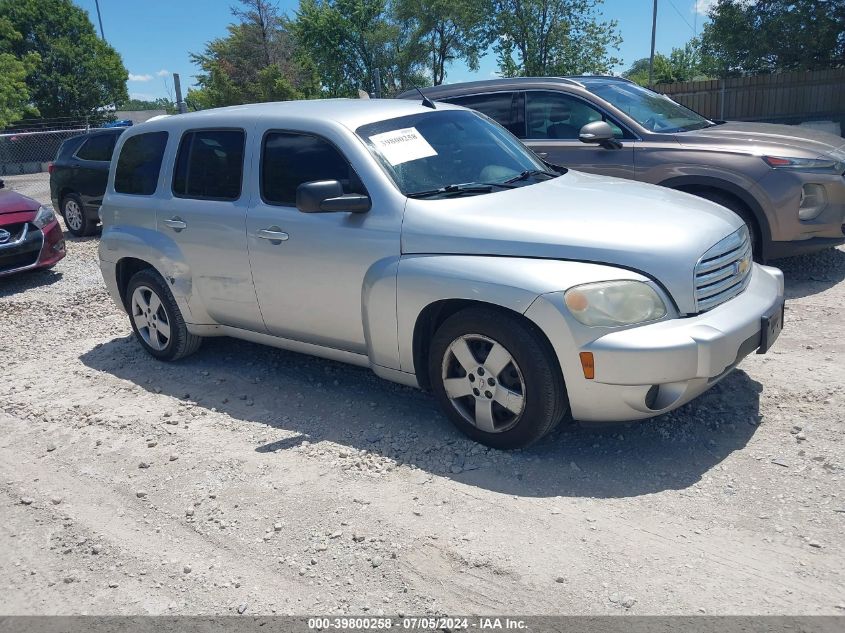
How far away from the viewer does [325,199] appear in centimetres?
415

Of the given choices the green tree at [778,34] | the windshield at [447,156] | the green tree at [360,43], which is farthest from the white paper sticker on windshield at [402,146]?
the green tree at [360,43]

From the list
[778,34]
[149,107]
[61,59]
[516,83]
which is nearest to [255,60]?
[61,59]

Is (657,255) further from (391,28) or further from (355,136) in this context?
(391,28)

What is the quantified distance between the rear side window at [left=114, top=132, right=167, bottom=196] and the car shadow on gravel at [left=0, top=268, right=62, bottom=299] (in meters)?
3.77

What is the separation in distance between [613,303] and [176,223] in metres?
3.24

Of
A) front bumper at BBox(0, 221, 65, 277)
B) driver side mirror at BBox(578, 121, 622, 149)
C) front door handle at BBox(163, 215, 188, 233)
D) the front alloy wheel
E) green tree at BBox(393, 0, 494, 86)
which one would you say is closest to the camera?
the front alloy wheel

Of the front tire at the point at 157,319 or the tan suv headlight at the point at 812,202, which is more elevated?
the tan suv headlight at the point at 812,202

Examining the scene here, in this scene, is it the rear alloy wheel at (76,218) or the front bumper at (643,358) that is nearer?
the front bumper at (643,358)

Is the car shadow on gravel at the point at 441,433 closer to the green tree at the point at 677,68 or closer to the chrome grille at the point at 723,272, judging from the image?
the chrome grille at the point at 723,272

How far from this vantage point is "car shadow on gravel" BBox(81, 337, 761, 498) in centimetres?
373

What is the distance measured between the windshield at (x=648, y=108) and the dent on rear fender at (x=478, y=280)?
3.92 meters

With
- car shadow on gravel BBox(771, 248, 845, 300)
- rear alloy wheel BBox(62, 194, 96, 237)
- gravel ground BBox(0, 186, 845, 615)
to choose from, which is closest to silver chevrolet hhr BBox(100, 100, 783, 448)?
gravel ground BBox(0, 186, 845, 615)

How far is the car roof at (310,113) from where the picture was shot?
15.2 feet

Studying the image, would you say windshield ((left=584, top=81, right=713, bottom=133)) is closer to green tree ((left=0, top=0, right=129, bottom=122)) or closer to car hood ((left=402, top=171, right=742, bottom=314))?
car hood ((left=402, top=171, right=742, bottom=314))
